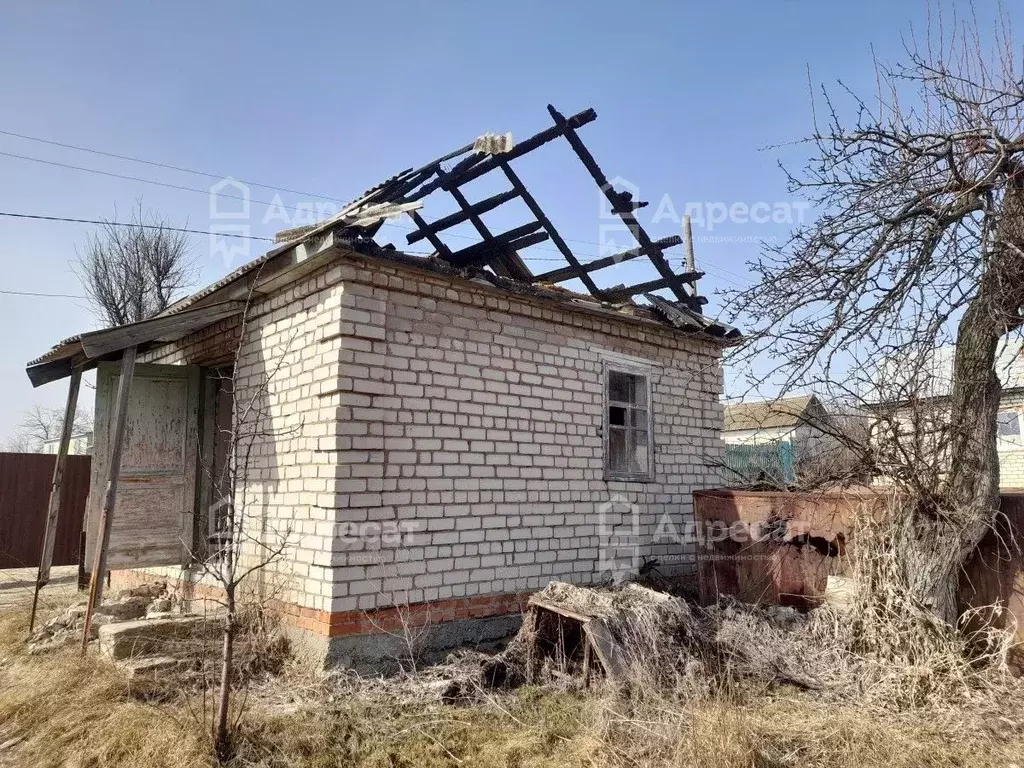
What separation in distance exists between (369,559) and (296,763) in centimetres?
163

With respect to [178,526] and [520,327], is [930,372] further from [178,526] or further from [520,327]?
[178,526]

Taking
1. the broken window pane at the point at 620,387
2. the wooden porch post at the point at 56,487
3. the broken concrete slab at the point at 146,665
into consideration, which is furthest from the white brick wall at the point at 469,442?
the wooden porch post at the point at 56,487

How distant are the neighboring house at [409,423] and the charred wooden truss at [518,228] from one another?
3 cm

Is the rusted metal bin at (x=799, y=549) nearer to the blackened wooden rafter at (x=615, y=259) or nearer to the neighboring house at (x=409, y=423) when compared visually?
the neighboring house at (x=409, y=423)

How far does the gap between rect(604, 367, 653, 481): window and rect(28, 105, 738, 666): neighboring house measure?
22 millimetres

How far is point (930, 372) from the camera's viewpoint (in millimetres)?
4828

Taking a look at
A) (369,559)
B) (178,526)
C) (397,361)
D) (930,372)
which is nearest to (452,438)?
(397,361)

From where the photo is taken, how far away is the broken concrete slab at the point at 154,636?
478cm

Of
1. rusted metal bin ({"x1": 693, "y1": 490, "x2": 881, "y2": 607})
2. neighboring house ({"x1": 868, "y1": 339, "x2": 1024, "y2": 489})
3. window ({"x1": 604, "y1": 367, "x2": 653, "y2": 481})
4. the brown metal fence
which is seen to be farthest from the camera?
the brown metal fence

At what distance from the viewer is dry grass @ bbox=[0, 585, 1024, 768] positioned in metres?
3.41

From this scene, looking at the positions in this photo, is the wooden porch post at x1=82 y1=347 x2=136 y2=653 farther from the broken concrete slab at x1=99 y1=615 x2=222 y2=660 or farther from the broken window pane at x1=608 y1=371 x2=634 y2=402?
the broken window pane at x1=608 y1=371 x2=634 y2=402

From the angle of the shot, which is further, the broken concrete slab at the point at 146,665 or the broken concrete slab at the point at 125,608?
the broken concrete slab at the point at 125,608

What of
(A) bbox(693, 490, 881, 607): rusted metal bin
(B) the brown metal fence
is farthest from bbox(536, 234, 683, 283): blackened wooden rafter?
(B) the brown metal fence

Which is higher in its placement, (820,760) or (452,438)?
(452,438)
